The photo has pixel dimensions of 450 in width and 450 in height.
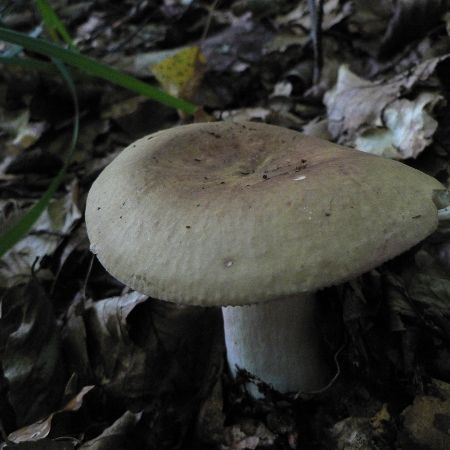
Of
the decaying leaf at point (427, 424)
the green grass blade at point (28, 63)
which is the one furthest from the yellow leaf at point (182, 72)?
the decaying leaf at point (427, 424)

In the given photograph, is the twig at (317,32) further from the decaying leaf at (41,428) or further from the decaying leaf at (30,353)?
the decaying leaf at (41,428)

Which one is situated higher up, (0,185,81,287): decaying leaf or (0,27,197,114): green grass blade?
(0,27,197,114): green grass blade

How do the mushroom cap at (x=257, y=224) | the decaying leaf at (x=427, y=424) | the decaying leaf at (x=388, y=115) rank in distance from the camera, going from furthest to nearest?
the decaying leaf at (x=388, y=115)
the decaying leaf at (x=427, y=424)
the mushroom cap at (x=257, y=224)

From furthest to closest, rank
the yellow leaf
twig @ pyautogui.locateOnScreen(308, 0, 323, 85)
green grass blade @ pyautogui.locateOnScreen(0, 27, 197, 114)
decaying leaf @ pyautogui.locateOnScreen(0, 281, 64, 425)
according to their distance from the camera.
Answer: the yellow leaf, twig @ pyautogui.locateOnScreen(308, 0, 323, 85), green grass blade @ pyautogui.locateOnScreen(0, 27, 197, 114), decaying leaf @ pyautogui.locateOnScreen(0, 281, 64, 425)

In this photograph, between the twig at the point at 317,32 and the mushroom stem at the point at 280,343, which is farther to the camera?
the twig at the point at 317,32

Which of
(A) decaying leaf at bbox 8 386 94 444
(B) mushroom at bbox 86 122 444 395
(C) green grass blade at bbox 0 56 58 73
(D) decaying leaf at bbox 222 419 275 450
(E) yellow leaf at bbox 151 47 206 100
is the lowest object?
(D) decaying leaf at bbox 222 419 275 450

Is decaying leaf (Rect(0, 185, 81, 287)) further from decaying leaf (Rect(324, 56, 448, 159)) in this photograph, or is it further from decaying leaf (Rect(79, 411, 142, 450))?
decaying leaf (Rect(324, 56, 448, 159))

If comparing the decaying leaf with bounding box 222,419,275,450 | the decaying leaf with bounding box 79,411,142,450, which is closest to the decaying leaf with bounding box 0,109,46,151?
the decaying leaf with bounding box 79,411,142,450
